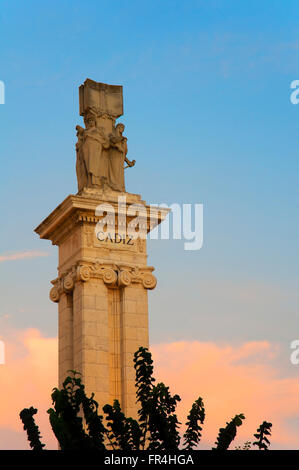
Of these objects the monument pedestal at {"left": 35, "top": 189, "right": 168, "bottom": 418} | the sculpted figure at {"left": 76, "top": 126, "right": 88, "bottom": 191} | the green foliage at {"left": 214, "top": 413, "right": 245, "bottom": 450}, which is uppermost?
the sculpted figure at {"left": 76, "top": 126, "right": 88, "bottom": 191}

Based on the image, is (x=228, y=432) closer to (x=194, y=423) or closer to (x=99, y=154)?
(x=194, y=423)

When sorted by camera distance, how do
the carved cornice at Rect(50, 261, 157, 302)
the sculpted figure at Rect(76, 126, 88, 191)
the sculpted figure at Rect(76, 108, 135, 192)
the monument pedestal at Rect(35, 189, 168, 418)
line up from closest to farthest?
the monument pedestal at Rect(35, 189, 168, 418)
the carved cornice at Rect(50, 261, 157, 302)
the sculpted figure at Rect(76, 108, 135, 192)
the sculpted figure at Rect(76, 126, 88, 191)

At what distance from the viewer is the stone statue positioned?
114 feet

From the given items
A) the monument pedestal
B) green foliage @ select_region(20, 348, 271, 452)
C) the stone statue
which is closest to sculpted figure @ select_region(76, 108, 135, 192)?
the stone statue

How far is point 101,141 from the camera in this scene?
1380 inches

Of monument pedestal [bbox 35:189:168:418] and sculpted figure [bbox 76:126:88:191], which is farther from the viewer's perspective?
sculpted figure [bbox 76:126:88:191]

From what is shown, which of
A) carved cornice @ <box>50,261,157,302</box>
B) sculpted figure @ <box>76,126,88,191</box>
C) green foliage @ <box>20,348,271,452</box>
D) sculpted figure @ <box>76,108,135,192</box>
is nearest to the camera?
green foliage @ <box>20,348,271,452</box>

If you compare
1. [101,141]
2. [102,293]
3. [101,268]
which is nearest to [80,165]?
[101,141]

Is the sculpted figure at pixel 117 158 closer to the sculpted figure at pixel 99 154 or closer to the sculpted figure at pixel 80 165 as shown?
the sculpted figure at pixel 99 154

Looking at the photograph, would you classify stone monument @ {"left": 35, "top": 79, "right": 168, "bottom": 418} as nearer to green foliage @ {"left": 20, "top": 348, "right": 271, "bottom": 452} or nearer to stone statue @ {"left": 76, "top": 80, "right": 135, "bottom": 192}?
stone statue @ {"left": 76, "top": 80, "right": 135, "bottom": 192}

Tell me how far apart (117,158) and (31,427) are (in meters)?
13.4

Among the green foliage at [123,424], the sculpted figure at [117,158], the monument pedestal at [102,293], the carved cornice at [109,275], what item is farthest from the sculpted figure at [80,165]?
the green foliage at [123,424]
